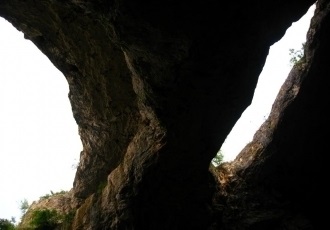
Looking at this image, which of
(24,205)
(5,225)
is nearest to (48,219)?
→ (5,225)

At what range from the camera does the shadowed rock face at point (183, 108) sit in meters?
5.56

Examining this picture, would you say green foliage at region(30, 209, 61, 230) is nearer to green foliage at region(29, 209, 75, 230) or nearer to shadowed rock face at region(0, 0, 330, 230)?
green foliage at region(29, 209, 75, 230)

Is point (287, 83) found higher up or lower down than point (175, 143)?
higher up

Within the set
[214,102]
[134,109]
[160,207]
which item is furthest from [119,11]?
[160,207]

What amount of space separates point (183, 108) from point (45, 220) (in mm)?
5761

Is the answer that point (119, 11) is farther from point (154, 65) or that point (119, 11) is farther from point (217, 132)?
point (217, 132)

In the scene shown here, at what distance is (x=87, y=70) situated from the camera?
8.19 metres

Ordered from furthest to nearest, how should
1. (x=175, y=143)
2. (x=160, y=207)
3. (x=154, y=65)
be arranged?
(x=160, y=207), (x=175, y=143), (x=154, y=65)

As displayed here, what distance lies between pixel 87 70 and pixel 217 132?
11.8 ft

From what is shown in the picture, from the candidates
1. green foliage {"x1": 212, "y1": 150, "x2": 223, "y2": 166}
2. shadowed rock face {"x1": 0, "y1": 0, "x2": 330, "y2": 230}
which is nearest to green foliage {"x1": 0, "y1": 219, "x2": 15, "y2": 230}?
shadowed rock face {"x1": 0, "y1": 0, "x2": 330, "y2": 230}

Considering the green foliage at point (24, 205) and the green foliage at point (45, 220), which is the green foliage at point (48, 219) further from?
the green foliage at point (24, 205)

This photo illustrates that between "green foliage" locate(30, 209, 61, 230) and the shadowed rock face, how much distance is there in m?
0.89

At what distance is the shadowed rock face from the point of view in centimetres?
556

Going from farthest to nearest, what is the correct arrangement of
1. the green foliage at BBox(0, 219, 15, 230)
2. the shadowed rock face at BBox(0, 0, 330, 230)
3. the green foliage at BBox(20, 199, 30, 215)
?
the green foliage at BBox(20, 199, 30, 215), the green foliage at BBox(0, 219, 15, 230), the shadowed rock face at BBox(0, 0, 330, 230)
